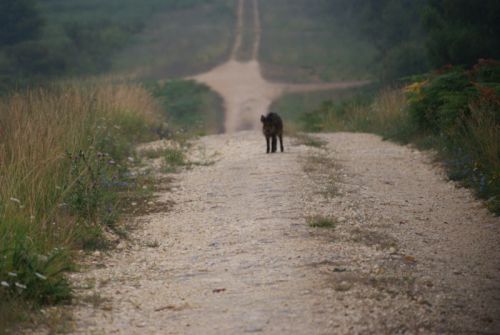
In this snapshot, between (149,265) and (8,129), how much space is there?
4035 mm

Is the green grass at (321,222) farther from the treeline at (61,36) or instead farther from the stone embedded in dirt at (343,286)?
the treeline at (61,36)

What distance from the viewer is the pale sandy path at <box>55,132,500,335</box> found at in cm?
582

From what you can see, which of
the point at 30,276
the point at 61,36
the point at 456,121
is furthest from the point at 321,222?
the point at 61,36

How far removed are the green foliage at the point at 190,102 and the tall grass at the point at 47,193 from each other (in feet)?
59.2

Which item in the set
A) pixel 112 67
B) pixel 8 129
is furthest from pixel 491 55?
pixel 112 67

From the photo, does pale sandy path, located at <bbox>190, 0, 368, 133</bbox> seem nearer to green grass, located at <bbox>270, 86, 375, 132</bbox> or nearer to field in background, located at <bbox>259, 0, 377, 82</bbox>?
green grass, located at <bbox>270, 86, 375, 132</bbox>

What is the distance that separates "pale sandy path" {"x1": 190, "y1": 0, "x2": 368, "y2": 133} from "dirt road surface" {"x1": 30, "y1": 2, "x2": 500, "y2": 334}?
64.9ft

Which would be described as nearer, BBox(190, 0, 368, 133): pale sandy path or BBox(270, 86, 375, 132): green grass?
BBox(190, 0, 368, 133): pale sandy path

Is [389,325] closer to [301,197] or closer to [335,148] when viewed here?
[301,197]

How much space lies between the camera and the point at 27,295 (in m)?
6.23

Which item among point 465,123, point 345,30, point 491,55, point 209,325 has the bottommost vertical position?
point 209,325

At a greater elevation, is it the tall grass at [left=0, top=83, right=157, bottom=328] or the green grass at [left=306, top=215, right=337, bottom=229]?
the tall grass at [left=0, top=83, right=157, bottom=328]

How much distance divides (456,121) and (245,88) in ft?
87.9

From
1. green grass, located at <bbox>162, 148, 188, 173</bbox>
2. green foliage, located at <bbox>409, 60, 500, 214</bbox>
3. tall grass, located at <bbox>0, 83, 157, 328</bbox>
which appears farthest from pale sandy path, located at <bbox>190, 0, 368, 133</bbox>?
tall grass, located at <bbox>0, 83, 157, 328</bbox>
